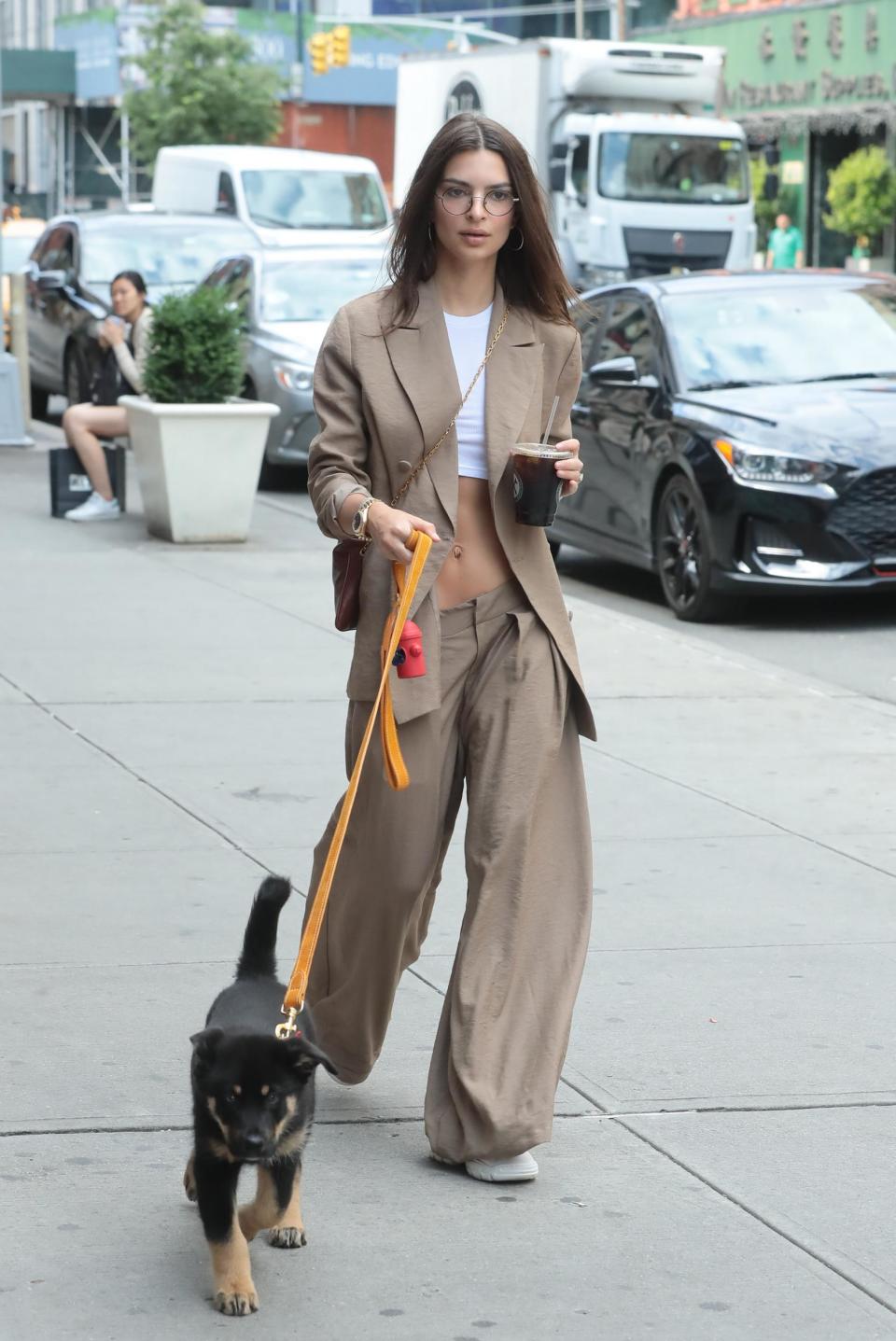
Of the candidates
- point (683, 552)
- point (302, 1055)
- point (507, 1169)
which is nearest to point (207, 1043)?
point (302, 1055)

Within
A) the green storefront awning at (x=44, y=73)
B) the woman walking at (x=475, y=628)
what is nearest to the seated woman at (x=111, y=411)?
the woman walking at (x=475, y=628)

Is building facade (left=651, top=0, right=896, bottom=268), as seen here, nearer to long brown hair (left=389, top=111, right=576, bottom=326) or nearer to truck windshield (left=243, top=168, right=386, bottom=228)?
truck windshield (left=243, top=168, right=386, bottom=228)

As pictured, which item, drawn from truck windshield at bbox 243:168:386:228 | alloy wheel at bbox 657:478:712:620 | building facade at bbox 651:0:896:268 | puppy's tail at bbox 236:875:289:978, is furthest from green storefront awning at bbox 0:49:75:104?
puppy's tail at bbox 236:875:289:978

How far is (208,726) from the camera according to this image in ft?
26.9

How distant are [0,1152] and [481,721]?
1234 millimetres

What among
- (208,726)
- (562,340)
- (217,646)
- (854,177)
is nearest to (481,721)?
(562,340)

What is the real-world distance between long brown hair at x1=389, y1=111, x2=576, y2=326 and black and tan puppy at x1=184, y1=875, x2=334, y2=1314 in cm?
142

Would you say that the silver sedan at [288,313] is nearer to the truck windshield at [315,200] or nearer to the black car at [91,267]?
the black car at [91,267]

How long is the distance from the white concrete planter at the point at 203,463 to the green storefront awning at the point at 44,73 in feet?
176

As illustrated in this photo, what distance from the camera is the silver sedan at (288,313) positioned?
51.7 feet

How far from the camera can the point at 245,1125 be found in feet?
11.3

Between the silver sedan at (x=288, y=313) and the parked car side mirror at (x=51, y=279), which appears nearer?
the silver sedan at (x=288, y=313)

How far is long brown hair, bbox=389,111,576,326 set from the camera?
4133mm

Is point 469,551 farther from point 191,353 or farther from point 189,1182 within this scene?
point 191,353
